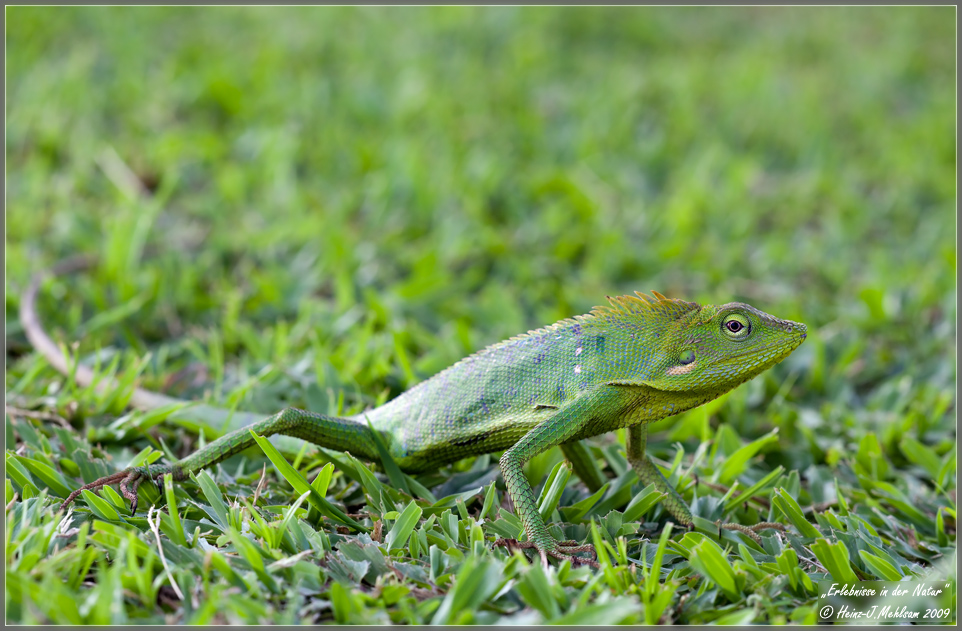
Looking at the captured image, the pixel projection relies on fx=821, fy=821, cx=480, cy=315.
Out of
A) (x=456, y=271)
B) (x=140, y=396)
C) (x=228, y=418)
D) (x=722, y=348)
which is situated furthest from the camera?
Answer: (x=456, y=271)

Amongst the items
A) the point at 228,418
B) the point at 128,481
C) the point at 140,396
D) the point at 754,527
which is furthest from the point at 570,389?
the point at 140,396

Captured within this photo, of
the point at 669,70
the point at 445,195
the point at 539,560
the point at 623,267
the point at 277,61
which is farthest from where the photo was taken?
the point at 669,70

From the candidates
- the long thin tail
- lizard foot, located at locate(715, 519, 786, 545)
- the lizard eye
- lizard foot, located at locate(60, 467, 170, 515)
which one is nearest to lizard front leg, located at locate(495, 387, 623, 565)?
the lizard eye

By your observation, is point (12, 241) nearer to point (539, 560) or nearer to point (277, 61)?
point (277, 61)

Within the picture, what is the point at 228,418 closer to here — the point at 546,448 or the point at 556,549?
the point at 546,448

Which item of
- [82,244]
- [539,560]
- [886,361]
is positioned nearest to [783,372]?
[886,361]

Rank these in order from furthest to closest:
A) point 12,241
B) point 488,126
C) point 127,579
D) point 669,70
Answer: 1. point 669,70
2. point 488,126
3. point 12,241
4. point 127,579

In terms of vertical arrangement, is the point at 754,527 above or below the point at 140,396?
below

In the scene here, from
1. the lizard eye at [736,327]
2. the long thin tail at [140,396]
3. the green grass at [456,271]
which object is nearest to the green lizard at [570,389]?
the lizard eye at [736,327]
